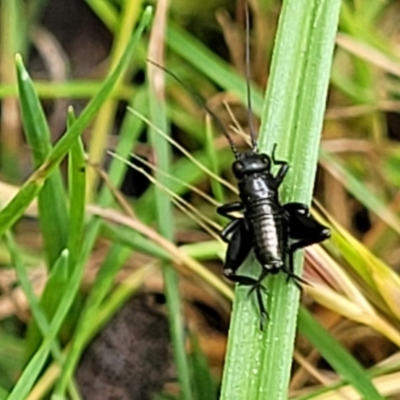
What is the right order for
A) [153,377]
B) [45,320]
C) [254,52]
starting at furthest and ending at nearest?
[254,52], [153,377], [45,320]

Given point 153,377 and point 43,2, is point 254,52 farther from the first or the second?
point 153,377

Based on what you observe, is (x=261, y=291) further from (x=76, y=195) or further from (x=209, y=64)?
(x=209, y=64)

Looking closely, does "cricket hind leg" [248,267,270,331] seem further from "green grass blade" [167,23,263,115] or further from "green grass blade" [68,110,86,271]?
"green grass blade" [167,23,263,115]

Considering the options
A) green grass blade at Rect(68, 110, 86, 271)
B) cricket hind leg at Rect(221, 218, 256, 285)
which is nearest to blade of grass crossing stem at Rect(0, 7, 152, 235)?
green grass blade at Rect(68, 110, 86, 271)

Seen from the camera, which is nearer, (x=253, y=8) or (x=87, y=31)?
(x=253, y=8)

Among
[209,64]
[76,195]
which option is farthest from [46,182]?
[209,64]

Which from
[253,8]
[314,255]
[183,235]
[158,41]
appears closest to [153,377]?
[183,235]

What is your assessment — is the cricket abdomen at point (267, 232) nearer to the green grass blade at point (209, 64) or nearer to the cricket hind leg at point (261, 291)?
the cricket hind leg at point (261, 291)
